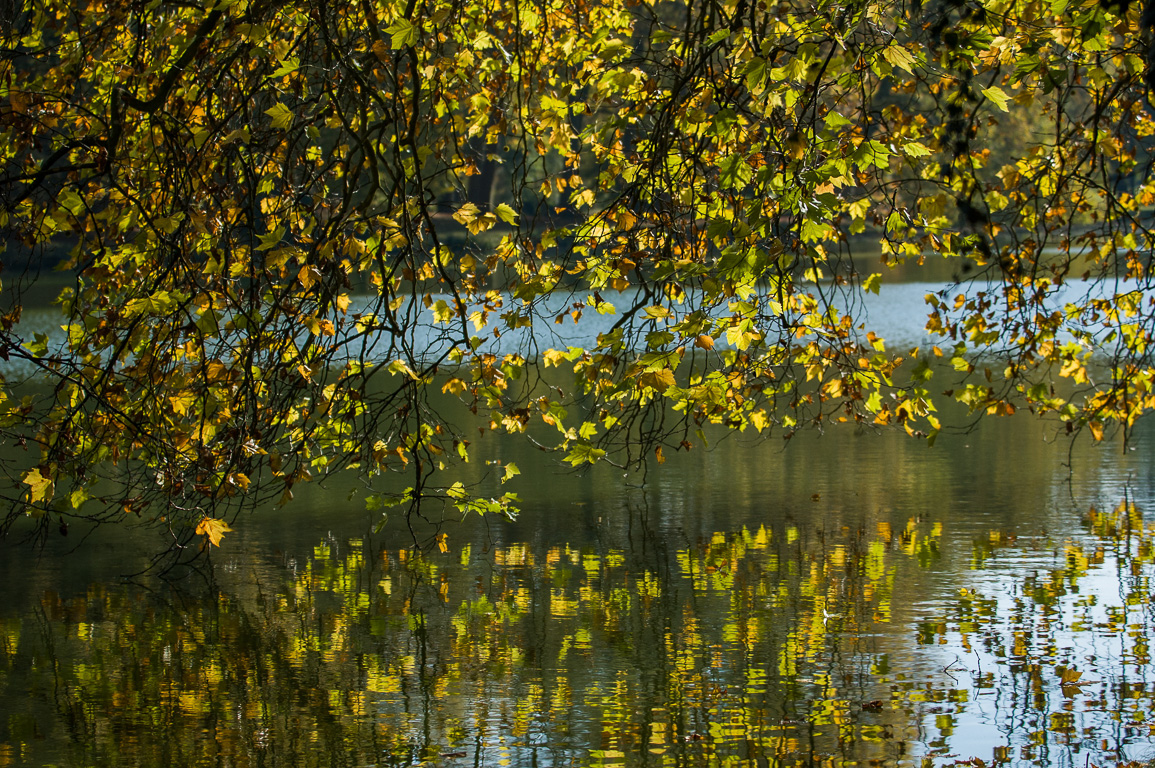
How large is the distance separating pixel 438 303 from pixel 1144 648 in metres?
3.60

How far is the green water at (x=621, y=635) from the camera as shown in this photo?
5.27 m

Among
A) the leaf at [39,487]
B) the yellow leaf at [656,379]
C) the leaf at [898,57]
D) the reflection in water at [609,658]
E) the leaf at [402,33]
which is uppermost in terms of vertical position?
the leaf at [402,33]

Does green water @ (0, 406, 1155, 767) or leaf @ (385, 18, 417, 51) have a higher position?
leaf @ (385, 18, 417, 51)

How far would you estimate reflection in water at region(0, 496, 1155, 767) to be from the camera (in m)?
5.23

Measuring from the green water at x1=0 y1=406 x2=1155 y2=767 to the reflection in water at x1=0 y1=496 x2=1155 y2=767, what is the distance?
0.7 inches

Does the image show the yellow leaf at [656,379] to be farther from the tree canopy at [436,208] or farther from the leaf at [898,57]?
the leaf at [898,57]

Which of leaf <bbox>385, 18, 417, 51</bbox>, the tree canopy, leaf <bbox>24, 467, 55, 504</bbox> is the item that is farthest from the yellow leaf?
leaf <bbox>24, 467, 55, 504</bbox>

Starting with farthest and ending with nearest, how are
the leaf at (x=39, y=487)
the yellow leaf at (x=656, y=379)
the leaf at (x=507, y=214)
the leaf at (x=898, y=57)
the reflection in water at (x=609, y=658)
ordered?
the leaf at (x=39, y=487) → the leaf at (x=507, y=214) → the reflection in water at (x=609, y=658) → the yellow leaf at (x=656, y=379) → the leaf at (x=898, y=57)

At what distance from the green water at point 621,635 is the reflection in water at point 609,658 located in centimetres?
2

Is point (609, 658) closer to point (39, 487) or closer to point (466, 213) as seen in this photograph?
point (466, 213)

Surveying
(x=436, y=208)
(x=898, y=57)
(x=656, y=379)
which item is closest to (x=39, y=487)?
(x=436, y=208)

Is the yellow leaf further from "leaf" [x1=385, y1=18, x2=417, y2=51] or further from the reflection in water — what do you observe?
"leaf" [x1=385, y1=18, x2=417, y2=51]

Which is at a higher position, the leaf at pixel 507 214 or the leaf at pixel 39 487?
the leaf at pixel 507 214

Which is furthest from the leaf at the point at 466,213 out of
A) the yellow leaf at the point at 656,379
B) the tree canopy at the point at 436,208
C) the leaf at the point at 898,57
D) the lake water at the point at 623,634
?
the leaf at the point at 898,57
